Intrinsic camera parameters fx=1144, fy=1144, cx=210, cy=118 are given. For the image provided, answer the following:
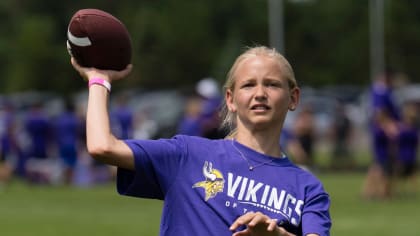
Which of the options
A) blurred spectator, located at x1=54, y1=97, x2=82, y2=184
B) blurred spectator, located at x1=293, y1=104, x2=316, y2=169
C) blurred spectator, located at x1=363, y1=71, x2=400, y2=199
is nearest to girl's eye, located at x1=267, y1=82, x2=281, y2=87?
blurred spectator, located at x1=363, y1=71, x2=400, y2=199

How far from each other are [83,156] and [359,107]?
19.8 metres

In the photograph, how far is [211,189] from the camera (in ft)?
13.8

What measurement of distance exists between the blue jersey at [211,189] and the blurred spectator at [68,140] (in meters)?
19.1

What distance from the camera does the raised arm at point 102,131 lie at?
13.0 ft

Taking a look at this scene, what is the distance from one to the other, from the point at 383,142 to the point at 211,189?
13.4 metres

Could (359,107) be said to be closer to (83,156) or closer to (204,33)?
(204,33)

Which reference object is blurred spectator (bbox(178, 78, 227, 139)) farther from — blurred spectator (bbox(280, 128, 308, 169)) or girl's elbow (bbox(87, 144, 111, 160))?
girl's elbow (bbox(87, 144, 111, 160))

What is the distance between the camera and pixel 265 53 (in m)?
4.42

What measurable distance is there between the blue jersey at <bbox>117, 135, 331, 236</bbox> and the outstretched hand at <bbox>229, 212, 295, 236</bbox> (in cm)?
21

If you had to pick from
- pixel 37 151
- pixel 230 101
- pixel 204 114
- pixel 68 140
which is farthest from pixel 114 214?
pixel 230 101

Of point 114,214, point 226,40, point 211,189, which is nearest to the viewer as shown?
point 211,189

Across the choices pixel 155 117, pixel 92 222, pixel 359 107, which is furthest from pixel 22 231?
pixel 359 107

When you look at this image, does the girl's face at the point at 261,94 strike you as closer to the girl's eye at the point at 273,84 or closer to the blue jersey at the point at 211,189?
the girl's eye at the point at 273,84

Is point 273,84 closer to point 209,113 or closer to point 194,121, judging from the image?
point 209,113
